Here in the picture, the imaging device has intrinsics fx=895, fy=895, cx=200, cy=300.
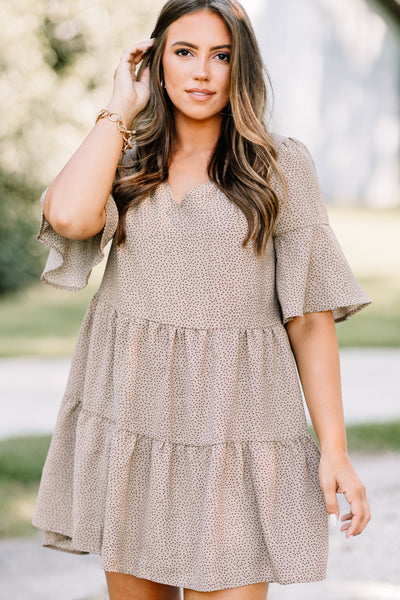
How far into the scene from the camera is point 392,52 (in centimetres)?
1938

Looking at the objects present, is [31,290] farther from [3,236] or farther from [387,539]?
[387,539]

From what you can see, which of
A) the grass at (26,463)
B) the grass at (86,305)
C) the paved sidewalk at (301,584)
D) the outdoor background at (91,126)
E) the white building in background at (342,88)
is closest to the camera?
the paved sidewalk at (301,584)

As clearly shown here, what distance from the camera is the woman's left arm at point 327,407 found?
206 cm

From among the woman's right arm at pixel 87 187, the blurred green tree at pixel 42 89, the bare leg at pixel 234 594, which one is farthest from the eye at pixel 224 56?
the blurred green tree at pixel 42 89

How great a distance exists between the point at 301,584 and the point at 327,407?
1.83 metres

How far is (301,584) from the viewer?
371 cm

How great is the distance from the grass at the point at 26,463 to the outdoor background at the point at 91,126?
1cm

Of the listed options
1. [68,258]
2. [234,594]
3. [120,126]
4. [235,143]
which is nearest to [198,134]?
[235,143]

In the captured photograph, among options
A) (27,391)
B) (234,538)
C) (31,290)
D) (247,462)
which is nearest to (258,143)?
(247,462)

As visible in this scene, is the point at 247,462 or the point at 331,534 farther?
the point at 331,534

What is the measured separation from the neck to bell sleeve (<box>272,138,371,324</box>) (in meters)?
0.19

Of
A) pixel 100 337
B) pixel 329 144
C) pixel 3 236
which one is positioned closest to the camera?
pixel 100 337

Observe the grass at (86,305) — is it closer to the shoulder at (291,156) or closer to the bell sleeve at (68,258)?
the bell sleeve at (68,258)

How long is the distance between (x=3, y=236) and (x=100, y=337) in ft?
28.3
